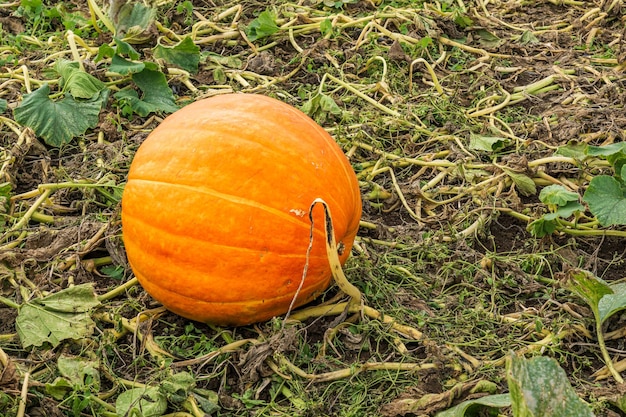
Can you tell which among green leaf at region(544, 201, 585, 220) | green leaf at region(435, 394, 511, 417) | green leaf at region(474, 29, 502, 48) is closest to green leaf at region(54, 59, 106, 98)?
green leaf at region(474, 29, 502, 48)

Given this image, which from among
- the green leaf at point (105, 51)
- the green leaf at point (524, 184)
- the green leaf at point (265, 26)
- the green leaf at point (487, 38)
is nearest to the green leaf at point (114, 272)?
the green leaf at point (105, 51)

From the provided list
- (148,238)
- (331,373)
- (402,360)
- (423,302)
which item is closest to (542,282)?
(423,302)

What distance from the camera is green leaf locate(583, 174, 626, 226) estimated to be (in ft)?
10.3

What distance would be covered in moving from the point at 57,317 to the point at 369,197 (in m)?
1.41

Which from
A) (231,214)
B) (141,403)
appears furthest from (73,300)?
(231,214)

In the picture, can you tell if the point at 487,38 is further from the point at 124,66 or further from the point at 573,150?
the point at 124,66

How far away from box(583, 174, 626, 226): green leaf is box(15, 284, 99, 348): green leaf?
1796mm

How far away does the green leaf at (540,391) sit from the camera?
6.74ft

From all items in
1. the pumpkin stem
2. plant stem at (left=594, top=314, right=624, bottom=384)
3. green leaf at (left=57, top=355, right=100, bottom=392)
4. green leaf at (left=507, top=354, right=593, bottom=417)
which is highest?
green leaf at (left=507, top=354, right=593, bottom=417)

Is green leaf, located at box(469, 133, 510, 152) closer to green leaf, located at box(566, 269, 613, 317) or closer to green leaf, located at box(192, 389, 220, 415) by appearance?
green leaf, located at box(566, 269, 613, 317)

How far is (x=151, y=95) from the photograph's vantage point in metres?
4.40

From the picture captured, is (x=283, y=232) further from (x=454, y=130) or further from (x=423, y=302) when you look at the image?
(x=454, y=130)

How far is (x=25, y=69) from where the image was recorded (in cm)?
458

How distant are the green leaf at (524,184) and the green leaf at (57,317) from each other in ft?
5.93
